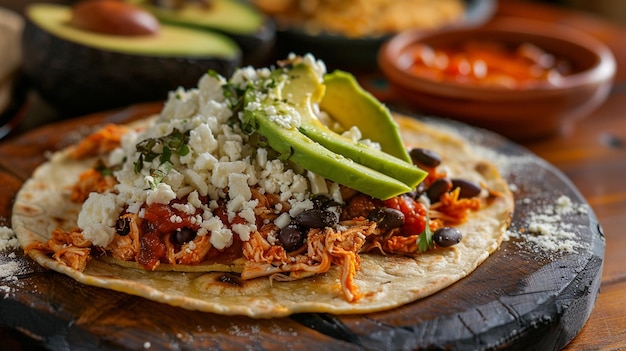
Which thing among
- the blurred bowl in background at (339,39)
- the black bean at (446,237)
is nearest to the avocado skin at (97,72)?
the blurred bowl in background at (339,39)

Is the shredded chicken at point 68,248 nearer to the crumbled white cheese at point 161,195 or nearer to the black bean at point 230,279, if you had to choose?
the crumbled white cheese at point 161,195

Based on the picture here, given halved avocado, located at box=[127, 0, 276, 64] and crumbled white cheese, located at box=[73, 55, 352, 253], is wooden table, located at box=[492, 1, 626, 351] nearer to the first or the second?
crumbled white cheese, located at box=[73, 55, 352, 253]

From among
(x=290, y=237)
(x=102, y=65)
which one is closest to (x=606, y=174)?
(x=290, y=237)

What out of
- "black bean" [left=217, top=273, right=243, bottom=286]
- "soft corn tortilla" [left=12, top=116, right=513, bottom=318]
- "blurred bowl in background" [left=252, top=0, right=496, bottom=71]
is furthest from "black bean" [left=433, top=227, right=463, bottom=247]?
"blurred bowl in background" [left=252, top=0, right=496, bottom=71]

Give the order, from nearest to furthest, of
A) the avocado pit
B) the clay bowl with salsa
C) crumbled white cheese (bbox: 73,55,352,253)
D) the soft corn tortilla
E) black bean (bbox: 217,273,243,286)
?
1. the soft corn tortilla
2. black bean (bbox: 217,273,243,286)
3. crumbled white cheese (bbox: 73,55,352,253)
4. the clay bowl with salsa
5. the avocado pit

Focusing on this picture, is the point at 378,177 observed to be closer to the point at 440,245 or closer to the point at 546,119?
the point at 440,245

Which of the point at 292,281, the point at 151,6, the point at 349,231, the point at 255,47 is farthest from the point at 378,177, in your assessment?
the point at 151,6

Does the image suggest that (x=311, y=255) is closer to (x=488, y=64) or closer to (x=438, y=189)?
(x=438, y=189)
